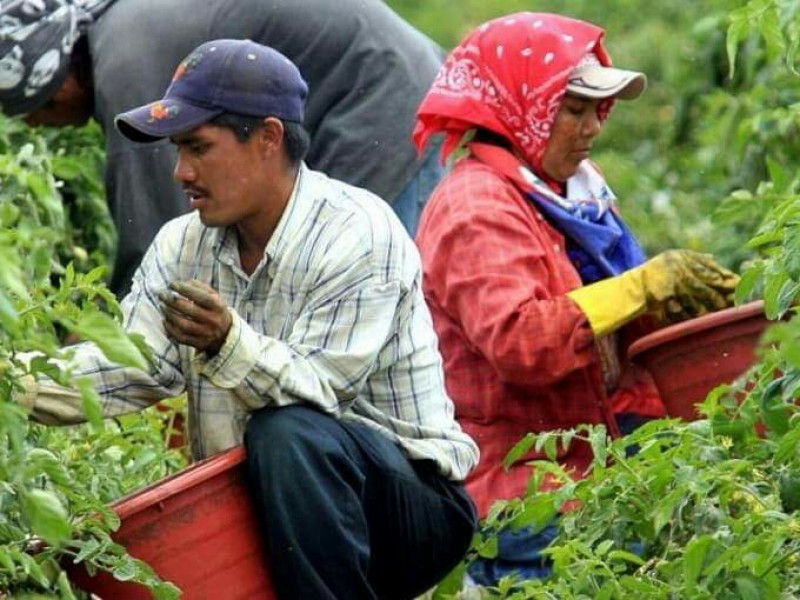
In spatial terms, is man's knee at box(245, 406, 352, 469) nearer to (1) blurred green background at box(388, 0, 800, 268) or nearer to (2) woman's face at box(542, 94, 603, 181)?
(1) blurred green background at box(388, 0, 800, 268)

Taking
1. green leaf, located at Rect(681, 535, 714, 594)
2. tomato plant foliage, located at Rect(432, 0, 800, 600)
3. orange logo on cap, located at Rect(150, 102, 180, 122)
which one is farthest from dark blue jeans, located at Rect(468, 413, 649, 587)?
green leaf, located at Rect(681, 535, 714, 594)

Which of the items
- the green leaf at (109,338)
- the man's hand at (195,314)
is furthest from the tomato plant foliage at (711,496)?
the green leaf at (109,338)

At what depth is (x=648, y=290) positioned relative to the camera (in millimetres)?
4543

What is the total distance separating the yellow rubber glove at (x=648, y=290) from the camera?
4.52m

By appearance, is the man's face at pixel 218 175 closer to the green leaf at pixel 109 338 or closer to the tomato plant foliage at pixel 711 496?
the tomato plant foliage at pixel 711 496

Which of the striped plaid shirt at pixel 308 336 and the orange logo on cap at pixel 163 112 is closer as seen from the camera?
the striped plaid shirt at pixel 308 336

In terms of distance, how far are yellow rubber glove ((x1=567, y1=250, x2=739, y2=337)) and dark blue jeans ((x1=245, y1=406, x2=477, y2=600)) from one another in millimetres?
539

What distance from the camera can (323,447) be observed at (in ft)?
12.8

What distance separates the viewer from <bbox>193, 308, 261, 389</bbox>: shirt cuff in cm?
383

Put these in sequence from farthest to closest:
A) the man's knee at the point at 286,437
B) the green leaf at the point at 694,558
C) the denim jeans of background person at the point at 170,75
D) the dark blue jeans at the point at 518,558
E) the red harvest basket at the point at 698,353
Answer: the denim jeans of background person at the point at 170,75 → the dark blue jeans at the point at 518,558 → the red harvest basket at the point at 698,353 → the man's knee at the point at 286,437 → the green leaf at the point at 694,558

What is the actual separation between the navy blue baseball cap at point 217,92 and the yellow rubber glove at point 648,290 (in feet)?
2.52

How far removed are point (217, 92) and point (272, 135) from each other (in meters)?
0.14

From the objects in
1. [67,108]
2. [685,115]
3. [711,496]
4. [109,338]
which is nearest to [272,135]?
[711,496]

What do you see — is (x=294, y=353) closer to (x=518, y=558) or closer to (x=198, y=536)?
(x=198, y=536)
